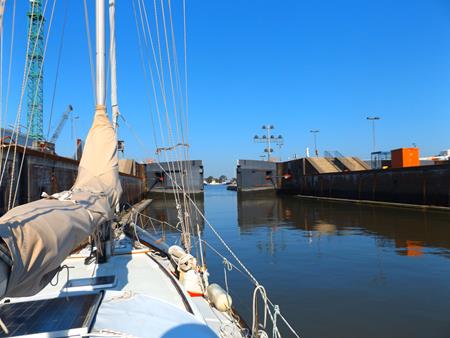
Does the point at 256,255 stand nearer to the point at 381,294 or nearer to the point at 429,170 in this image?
the point at 381,294

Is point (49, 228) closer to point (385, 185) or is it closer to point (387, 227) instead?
point (387, 227)

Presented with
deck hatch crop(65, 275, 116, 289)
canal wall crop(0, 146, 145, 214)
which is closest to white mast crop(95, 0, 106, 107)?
deck hatch crop(65, 275, 116, 289)

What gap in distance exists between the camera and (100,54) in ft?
16.3

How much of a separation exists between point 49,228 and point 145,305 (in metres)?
1.63

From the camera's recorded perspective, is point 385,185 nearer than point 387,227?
No

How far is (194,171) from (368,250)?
3107cm

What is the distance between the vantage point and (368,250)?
35.7 feet

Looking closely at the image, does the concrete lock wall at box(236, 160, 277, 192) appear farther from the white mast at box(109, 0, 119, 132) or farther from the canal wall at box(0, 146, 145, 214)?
the white mast at box(109, 0, 119, 132)

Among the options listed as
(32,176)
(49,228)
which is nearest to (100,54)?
(49,228)

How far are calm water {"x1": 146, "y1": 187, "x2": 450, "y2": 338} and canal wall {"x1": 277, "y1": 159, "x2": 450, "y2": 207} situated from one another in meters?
5.83

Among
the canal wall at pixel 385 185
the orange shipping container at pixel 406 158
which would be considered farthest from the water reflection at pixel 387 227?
the orange shipping container at pixel 406 158

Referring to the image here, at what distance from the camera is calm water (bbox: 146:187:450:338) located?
18.9 ft

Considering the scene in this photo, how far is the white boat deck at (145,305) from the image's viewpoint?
2.83 m

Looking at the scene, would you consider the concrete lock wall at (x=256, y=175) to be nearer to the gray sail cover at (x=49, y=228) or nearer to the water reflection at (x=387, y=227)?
the water reflection at (x=387, y=227)
